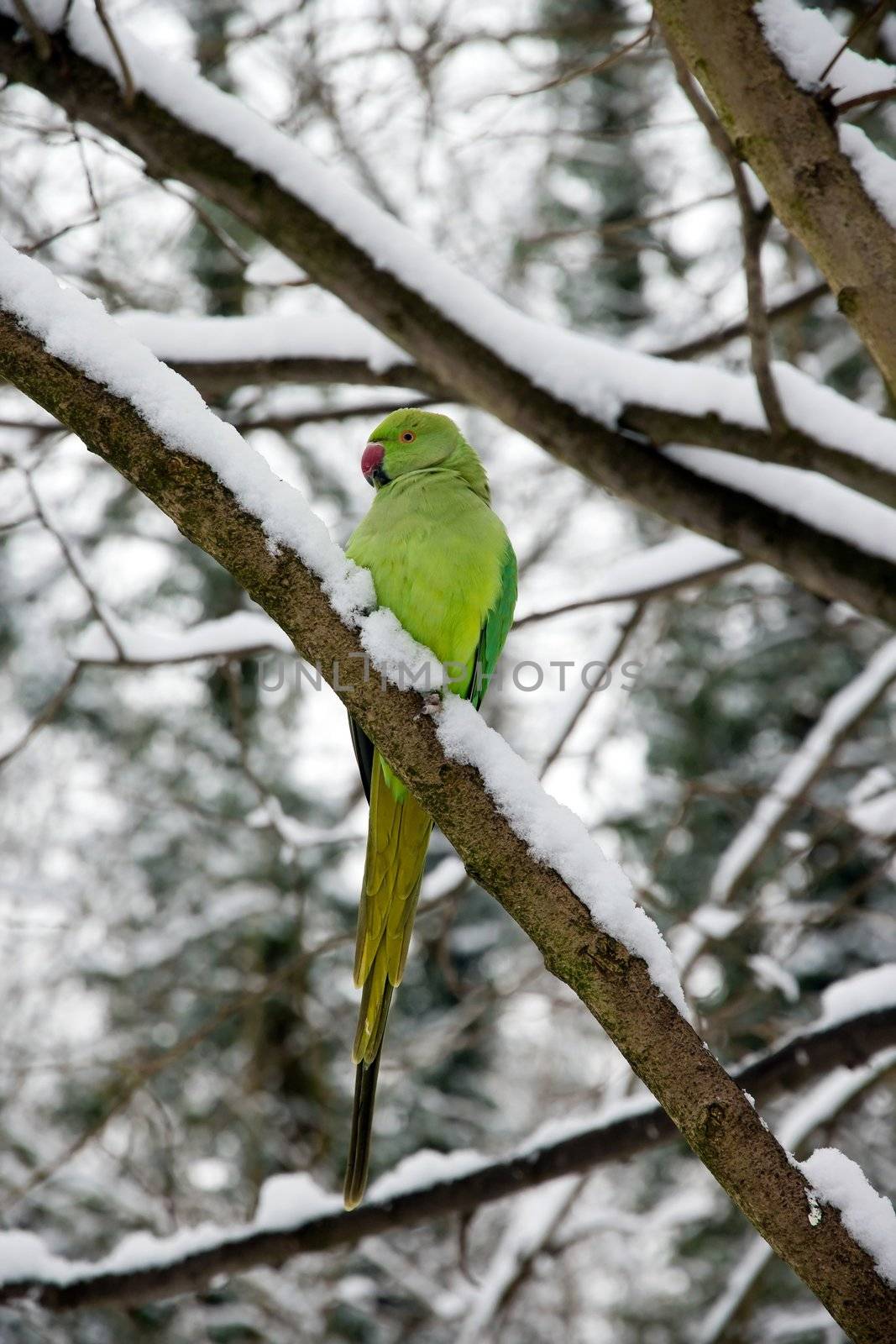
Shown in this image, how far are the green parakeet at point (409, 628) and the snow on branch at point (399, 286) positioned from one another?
12.9 inches

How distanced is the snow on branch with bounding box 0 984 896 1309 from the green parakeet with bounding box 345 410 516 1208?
0.89 metres

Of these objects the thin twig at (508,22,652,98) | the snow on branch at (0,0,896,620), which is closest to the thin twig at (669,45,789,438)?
the thin twig at (508,22,652,98)

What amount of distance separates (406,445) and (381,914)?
1.41 metres

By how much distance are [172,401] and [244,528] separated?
0.73ft

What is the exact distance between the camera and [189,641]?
3.24m

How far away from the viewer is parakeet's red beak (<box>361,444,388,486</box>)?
121 inches

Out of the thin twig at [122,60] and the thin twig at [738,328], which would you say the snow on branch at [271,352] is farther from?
the thin twig at [738,328]

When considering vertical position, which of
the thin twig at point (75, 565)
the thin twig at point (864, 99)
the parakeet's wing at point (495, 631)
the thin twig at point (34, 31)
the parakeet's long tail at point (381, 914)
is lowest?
the parakeet's long tail at point (381, 914)

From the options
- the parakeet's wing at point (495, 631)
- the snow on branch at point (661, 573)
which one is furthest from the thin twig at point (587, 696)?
the parakeet's wing at point (495, 631)

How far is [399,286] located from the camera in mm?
2928

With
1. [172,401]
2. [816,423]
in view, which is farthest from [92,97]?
[816,423]

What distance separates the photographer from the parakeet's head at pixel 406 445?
3.05 metres

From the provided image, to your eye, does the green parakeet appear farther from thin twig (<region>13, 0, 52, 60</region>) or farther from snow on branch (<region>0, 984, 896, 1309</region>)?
thin twig (<region>13, 0, 52, 60</region>)

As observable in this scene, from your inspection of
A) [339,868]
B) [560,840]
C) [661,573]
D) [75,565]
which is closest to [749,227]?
[661,573]
